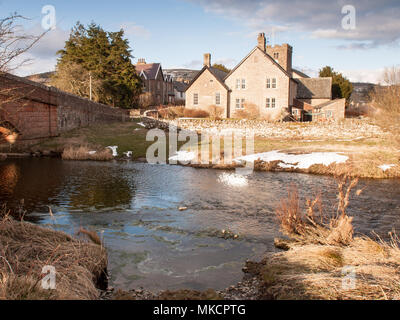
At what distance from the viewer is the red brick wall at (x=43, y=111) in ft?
70.9

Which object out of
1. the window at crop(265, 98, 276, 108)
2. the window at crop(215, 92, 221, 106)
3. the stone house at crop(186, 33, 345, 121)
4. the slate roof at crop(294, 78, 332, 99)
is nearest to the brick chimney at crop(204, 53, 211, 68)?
the stone house at crop(186, 33, 345, 121)

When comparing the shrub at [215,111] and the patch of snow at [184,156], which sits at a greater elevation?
the shrub at [215,111]

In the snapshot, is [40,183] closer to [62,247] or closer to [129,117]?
[62,247]

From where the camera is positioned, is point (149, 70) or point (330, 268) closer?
point (330, 268)

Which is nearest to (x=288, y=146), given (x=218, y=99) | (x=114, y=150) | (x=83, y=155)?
(x=114, y=150)

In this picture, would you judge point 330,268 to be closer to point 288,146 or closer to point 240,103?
point 288,146

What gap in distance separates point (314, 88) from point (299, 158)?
33.6m

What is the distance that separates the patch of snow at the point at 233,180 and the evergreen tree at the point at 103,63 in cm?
2975

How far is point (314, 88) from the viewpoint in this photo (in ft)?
172

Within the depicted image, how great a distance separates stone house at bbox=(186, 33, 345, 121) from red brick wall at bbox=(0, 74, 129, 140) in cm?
1606

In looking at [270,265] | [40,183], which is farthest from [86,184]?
[270,265]

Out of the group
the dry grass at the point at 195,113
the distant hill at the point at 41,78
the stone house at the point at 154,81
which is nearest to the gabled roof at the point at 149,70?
the stone house at the point at 154,81

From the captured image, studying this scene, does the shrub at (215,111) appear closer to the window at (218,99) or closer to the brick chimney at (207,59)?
the window at (218,99)

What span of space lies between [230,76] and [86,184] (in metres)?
32.7
